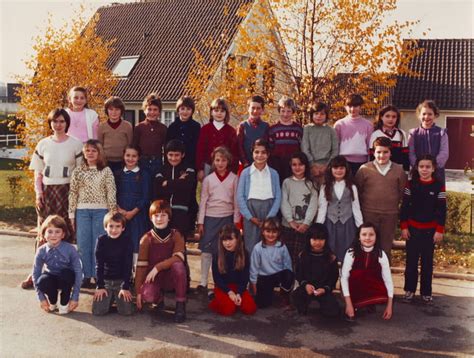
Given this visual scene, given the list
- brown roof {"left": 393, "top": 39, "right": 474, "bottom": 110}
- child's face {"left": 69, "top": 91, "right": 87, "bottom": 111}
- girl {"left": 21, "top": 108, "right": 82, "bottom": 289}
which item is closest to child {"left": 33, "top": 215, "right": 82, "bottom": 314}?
girl {"left": 21, "top": 108, "right": 82, "bottom": 289}

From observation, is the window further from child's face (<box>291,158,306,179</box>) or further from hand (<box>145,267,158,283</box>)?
hand (<box>145,267,158,283</box>)

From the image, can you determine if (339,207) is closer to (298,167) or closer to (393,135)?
(298,167)

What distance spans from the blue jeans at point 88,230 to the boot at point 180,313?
150 cm

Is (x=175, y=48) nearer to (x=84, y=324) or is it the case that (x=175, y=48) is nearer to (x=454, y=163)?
(x=454, y=163)

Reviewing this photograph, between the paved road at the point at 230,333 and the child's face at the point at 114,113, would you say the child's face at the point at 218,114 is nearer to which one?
the child's face at the point at 114,113

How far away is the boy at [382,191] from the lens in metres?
6.45

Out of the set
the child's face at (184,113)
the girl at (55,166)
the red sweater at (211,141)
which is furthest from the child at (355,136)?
the girl at (55,166)

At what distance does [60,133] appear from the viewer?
Answer: 22.1 feet

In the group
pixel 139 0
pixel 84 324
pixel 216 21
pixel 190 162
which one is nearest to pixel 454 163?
pixel 216 21

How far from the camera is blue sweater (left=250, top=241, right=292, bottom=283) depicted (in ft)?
20.7

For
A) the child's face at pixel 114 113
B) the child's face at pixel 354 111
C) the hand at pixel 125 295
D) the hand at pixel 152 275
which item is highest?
the child's face at pixel 354 111

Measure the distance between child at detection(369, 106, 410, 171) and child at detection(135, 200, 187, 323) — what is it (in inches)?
108

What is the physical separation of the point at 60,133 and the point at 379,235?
397 centimetres

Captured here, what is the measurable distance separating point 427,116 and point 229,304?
3246mm
